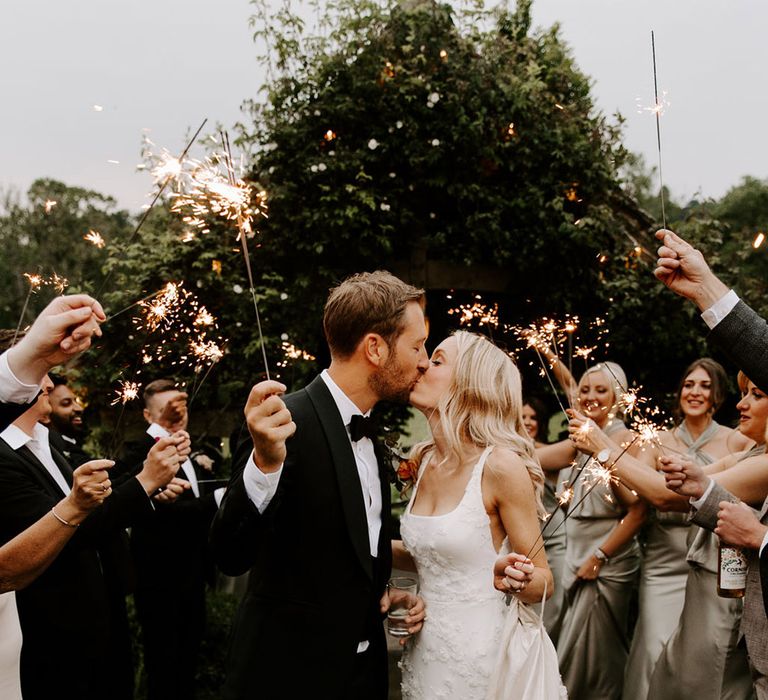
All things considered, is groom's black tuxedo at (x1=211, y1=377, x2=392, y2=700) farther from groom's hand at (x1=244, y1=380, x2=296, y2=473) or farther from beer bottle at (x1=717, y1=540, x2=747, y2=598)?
beer bottle at (x1=717, y1=540, x2=747, y2=598)

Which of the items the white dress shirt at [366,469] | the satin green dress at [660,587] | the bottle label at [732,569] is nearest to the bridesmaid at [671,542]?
the satin green dress at [660,587]

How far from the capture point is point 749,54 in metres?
3.27

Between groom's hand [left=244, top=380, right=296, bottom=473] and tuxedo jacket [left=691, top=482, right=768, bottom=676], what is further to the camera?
tuxedo jacket [left=691, top=482, right=768, bottom=676]

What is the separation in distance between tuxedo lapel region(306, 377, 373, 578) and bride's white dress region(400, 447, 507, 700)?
53 centimetres

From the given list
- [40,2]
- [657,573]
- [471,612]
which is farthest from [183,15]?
[657,573]

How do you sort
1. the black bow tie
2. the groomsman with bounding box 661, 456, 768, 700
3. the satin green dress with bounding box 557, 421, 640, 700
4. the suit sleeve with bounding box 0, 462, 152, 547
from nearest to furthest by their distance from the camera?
the black bow tie
the groomsman with bounding box 661, 456, 768, 700
the suit sleeve with bounding box 0, 462, 152, 547
the satin green dress with bounding box 557, 421, 640, 700

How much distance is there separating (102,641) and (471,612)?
1690 millimetres

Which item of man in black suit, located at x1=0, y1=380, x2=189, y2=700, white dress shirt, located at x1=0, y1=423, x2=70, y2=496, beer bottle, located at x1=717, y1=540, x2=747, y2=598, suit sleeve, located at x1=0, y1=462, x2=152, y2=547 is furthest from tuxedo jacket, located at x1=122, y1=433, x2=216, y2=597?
beer bottle, located at x1=717, y1=540, x2=747, y2=598

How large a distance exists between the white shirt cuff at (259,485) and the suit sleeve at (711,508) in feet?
6.28

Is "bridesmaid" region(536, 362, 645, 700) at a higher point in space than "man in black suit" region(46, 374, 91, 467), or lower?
lower

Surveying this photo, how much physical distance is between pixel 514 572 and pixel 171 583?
9.59 ft

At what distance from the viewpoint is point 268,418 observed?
1.67m

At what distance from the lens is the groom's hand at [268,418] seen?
5.45 feet

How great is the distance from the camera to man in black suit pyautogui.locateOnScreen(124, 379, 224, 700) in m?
4.13
